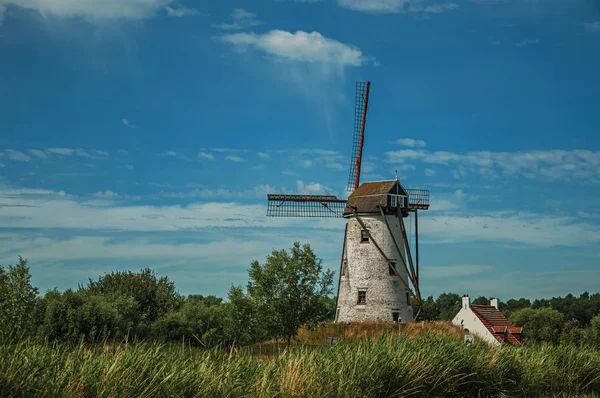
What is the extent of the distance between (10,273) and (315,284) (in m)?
15.4

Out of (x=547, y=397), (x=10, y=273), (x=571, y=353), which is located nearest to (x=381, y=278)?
(x=571, y=353)

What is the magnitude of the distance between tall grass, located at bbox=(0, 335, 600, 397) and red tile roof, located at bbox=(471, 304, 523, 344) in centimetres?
2074

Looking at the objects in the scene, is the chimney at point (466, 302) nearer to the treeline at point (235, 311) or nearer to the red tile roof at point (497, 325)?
the red tile roof at point (497, 325)

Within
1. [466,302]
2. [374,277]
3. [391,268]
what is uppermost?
[391,268]

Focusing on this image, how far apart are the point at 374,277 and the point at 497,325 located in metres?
13.8

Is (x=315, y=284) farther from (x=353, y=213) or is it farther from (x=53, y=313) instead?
(x=53, y=313)

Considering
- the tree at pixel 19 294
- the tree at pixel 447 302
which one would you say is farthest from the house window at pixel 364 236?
the tree at pixel 447 302

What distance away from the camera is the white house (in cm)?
4322

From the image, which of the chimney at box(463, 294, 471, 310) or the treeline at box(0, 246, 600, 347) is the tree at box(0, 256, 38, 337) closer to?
the treeline at box(0, 246, 600, 347)

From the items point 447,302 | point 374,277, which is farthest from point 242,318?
point 447,302

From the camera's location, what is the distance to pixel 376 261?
1458 inches

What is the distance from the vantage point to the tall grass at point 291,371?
1083cm

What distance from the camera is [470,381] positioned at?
18.4 metres

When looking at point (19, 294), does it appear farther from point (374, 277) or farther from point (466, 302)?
point (466, 302)
